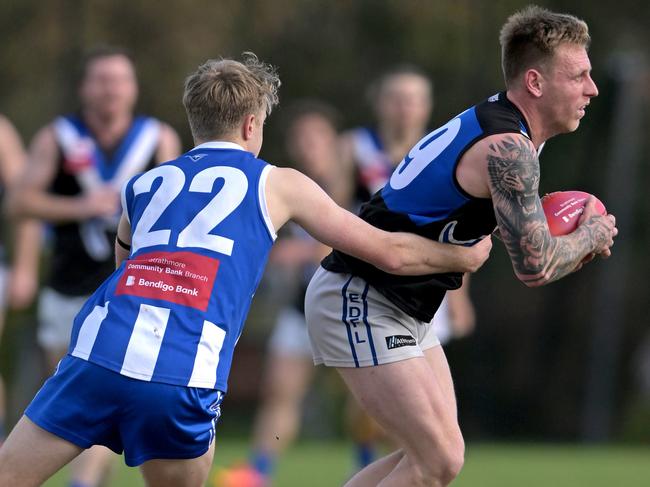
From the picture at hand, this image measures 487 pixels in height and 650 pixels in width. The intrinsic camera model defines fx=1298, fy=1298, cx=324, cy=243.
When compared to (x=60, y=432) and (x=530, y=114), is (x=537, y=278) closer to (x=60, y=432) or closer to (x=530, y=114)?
(x=530, y=114)

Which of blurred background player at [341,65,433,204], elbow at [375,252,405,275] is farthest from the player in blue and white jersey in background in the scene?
blurred background player at [341,65,433,204]

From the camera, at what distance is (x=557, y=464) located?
10.4 metres

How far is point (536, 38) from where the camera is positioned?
4645mm

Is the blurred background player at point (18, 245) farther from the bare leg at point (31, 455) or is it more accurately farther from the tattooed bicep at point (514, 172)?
the tattooed bicep at point (514, 172)

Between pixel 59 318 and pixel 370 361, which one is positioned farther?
pixel 59 318

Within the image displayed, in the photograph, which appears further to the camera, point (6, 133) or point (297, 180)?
point (6, 133)

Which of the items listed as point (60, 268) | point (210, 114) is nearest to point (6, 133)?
point (60, 268)

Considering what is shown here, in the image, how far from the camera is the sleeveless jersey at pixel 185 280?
13.0 ft

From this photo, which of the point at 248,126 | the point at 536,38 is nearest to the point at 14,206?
the point at 248,126

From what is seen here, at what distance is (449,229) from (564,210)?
0.44 m

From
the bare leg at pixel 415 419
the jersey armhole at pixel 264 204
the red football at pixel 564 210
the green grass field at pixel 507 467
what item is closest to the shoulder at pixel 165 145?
the green grass field at pixel 507 467

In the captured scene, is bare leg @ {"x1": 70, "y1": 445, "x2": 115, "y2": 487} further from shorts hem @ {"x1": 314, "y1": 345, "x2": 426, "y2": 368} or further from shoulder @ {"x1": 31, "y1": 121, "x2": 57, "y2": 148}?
shorts hem @ {"x1": 314, "y1": 345, "x2": 426, "y2": 368}

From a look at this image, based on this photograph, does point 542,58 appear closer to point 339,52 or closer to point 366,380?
point 366,380

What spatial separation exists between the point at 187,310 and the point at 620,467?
22.3ft
